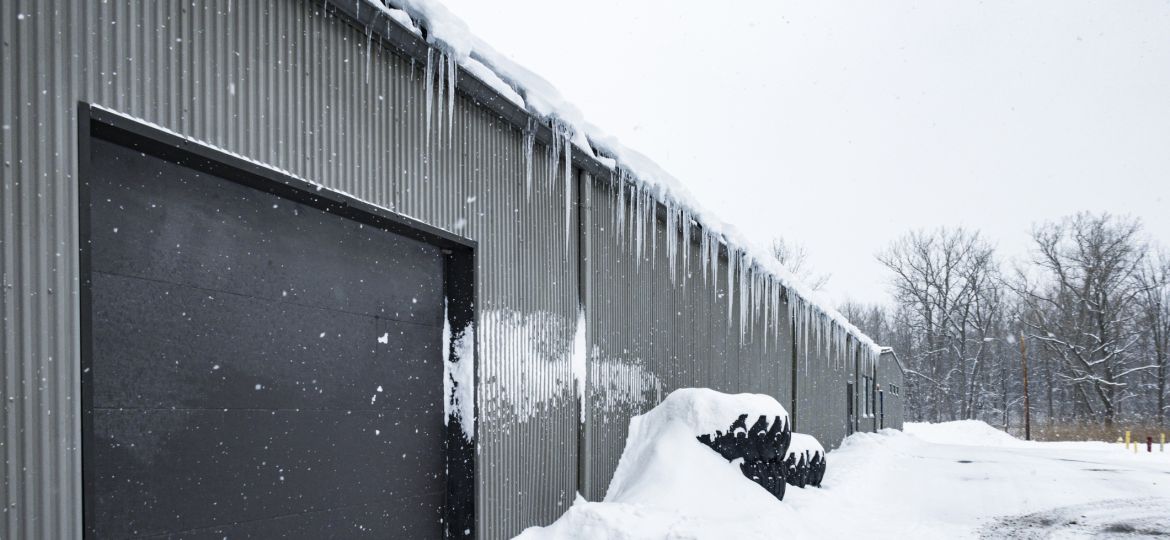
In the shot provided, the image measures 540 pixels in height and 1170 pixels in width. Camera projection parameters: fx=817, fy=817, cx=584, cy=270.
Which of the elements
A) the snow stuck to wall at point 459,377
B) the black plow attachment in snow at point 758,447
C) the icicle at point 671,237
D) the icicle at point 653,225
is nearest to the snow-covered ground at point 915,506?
the black plow attachment in snow at point 758,447

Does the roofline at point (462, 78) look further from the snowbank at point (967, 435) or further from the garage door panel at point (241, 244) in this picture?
the snowbank at point (967, 435)

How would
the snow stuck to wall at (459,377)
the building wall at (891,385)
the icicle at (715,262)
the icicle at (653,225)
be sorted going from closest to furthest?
the snow stuck to wall at (459,377) → the icicle at (653,225) → the icicle at (715,262) → the building wall at (891,385)

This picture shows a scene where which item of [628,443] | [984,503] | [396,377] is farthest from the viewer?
[984,503]

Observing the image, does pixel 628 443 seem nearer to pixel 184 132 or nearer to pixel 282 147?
pixel 282 147

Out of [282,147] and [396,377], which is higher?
[282,147]

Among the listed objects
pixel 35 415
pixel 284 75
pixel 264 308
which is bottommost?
pixel 35 415

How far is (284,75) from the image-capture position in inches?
168

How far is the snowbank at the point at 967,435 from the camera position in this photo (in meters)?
33.0

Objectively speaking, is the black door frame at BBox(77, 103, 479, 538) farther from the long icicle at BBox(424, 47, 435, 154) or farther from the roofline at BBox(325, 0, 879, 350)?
the roofline at BBox(325, 0, 879, 350)

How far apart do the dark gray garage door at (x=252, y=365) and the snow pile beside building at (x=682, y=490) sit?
1339 millimetres

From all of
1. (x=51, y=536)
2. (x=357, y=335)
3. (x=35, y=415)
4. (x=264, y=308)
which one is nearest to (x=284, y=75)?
(x=264, y=308)

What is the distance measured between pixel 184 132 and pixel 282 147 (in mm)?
673

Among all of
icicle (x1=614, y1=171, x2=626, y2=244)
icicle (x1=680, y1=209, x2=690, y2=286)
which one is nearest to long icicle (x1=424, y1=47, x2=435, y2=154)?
icicle (x1=614, y1=171, x2=626, y2=244)

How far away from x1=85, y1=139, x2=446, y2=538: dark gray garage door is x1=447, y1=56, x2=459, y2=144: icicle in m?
0.86
